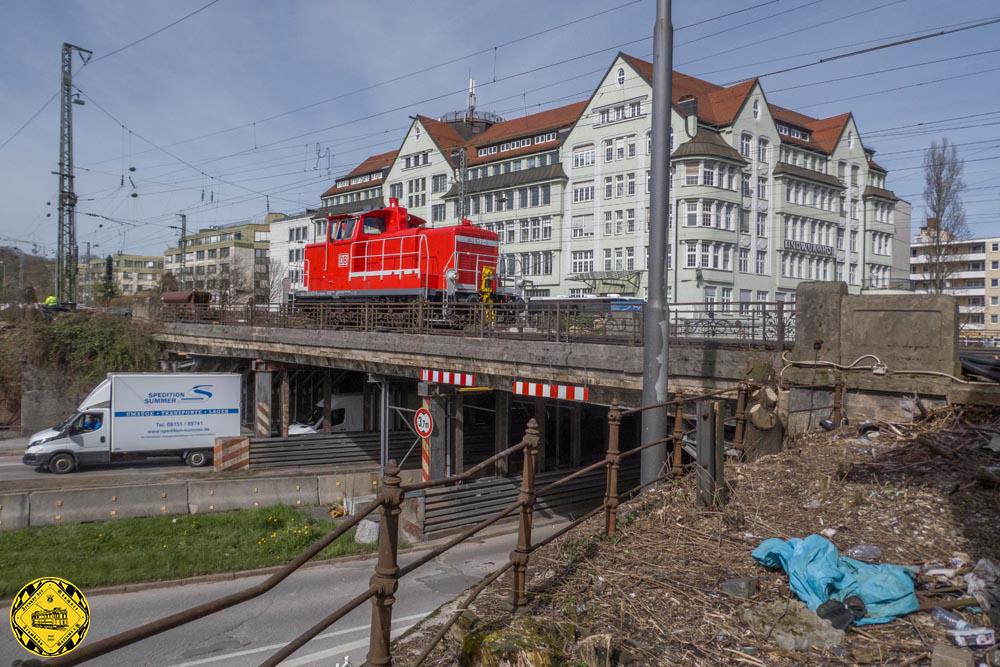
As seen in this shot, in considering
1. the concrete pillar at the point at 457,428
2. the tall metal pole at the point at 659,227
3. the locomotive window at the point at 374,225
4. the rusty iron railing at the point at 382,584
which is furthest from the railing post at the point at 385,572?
the locomotive window at the point at 374,225

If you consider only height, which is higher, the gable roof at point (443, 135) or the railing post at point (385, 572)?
the gable roof at point (443, 135)

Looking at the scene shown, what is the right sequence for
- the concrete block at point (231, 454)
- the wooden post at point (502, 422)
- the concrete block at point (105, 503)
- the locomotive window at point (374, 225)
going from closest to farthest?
the concrete block at point (105, 503)
the wooden post at point (502, 422)
the concrete block at point (231, 454)
the locomotive window at point (374, 225)

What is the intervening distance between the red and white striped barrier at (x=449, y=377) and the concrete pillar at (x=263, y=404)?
1026cm

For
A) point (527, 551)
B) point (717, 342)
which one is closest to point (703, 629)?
point (527, 551)

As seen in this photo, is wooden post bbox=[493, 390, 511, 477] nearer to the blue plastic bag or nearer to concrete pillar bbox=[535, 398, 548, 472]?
concrete pillar bbox=[535, 398, 548, 472]

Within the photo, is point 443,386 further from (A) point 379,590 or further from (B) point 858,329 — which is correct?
(A) point 379,590

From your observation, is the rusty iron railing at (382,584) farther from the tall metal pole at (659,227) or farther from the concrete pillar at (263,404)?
the concrete pillar at (263,404)

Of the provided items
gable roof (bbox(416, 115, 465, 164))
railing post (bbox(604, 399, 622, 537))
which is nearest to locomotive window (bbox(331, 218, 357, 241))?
railing post (bbox(604, 399, 622, 537))

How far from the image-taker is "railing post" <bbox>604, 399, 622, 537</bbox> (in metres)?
5.50

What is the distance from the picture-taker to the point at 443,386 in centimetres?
1809

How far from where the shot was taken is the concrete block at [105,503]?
1583cm

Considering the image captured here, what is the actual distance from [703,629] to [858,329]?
5417mm

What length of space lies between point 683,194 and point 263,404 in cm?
2761

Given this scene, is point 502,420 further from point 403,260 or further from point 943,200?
point 943,200
